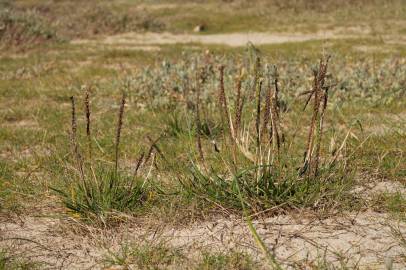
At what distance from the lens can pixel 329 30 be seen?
22406mm

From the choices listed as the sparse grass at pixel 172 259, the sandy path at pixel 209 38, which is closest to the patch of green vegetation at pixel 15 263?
the sparse grass at pixel 172 259

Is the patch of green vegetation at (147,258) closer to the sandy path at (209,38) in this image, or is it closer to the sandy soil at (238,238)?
the sandy soil at (238,238)

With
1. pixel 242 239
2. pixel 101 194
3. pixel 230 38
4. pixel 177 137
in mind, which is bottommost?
pixel 230 38

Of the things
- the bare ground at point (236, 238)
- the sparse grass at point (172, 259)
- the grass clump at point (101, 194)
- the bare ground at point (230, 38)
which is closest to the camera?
the sparse grass at point (172, 259)

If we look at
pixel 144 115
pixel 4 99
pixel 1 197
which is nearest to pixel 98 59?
pixel 4 99

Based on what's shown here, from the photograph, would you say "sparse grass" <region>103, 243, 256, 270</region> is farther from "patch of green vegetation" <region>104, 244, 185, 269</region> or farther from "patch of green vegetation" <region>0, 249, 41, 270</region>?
"patch of green vegetation" <region>0, 249, 41, 270</region>

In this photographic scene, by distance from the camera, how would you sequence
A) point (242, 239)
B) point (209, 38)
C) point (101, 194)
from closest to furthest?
1. point (242, 239)
2. point (101, 194)
3. point (209, 38)

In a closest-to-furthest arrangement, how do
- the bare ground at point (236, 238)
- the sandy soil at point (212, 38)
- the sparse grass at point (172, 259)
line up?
the sparse grass at point (172, 259) → the bare ground at point (236, 238) → the sandy soil at point (212, 38)

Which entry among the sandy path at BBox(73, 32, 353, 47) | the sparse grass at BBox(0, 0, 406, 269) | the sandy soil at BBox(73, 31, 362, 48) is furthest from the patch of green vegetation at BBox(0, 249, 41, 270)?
the sandy path at BBox(73, 32, 353, 47)

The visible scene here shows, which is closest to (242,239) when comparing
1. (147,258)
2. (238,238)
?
(238,238)

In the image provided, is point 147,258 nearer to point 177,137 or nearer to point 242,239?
point 242,239

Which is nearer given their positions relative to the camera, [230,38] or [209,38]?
[230,38]

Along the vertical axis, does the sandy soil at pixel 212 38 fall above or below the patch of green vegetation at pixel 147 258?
below

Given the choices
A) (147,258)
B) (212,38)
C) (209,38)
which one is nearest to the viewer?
(147,258)
